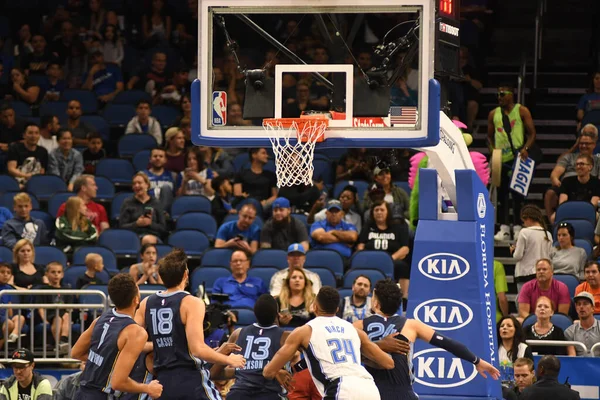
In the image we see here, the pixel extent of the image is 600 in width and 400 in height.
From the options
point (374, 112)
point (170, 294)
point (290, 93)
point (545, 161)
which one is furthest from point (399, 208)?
point (170, 294)

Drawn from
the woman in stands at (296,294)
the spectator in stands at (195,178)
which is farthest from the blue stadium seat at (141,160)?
the woman in stands at (296,294)

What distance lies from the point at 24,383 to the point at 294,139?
3.63m

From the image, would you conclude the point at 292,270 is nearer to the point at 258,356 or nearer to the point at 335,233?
the point at 335,233

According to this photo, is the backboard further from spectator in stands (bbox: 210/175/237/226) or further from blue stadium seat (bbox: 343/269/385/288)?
spectator in stands (bbox: 210/175/237/226)

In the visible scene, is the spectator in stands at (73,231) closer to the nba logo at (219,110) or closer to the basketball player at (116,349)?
the nba logo at (219,110)

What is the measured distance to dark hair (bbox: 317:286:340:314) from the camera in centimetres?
922

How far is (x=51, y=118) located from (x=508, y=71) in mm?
7480

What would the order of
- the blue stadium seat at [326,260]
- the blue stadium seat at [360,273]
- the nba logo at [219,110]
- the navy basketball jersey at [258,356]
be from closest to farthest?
the navy basketball jersey at [258,356], the nba logo at [219,110], the blue stadium seat at [360,273], the blue stadium seat at [326,260]

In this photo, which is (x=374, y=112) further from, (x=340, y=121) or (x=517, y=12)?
(x=517, y=12)

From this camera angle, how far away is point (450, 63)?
1149 centimetres

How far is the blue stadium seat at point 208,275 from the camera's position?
1422cm

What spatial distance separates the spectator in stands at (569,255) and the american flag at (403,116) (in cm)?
434

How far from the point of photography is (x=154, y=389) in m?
8.55

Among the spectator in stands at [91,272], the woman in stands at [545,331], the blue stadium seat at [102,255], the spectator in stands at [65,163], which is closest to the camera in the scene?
the woman in stands at [545,331]
